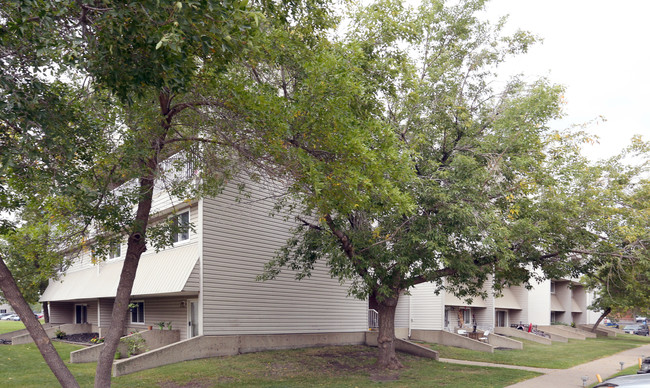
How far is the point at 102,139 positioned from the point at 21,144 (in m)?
2.33

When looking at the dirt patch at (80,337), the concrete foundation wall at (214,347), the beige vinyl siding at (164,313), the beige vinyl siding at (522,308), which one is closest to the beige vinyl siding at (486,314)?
the beige vinyl siding at (522,308)

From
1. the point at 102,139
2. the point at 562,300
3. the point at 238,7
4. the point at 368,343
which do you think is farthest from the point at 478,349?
the point at 562,300

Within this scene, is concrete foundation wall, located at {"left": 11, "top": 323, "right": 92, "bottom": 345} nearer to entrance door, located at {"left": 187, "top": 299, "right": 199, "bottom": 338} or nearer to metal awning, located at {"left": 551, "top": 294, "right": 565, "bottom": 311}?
entrance door, located at {"left": 187, "top": 299, "right": 199, "bottom": 338}

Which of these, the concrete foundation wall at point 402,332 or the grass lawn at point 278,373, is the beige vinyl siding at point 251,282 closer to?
the grass lawn at point 278,373

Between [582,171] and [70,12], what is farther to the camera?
[582,171]

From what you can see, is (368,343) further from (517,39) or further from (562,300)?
(562,300)

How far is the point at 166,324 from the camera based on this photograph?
20.2 m

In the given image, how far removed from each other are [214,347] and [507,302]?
90.2ft

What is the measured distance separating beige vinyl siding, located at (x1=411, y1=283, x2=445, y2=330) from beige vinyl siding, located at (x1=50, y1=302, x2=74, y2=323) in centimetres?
2068

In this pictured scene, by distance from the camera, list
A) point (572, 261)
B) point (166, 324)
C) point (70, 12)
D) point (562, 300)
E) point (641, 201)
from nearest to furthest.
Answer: point (70, 12)
point (572, 261)
point (641, 201)
point (166, 324)
point (562, 300)

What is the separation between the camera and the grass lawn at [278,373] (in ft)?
45.7

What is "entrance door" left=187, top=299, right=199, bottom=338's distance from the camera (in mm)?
18625

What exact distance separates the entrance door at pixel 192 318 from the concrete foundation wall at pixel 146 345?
28.3 inches

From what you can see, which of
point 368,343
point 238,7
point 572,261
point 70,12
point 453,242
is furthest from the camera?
point 368,343
